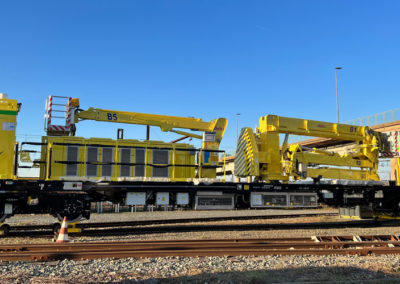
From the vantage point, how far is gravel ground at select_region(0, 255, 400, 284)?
564 cm

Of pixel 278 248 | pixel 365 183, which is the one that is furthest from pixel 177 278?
pixel 365 183

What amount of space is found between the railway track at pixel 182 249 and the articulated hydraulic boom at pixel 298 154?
4225 mm

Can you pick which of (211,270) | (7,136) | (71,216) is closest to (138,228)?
(71,216)

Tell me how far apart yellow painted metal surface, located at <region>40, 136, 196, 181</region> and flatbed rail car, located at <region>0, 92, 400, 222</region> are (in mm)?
32

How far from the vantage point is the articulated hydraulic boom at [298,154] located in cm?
1283

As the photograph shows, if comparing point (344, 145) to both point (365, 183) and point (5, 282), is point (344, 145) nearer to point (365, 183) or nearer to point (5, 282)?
point (365, 183)

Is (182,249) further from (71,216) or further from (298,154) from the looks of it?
(298,154)

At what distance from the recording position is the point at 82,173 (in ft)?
37.2

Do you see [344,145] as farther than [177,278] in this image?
Yes

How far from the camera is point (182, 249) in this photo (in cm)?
821

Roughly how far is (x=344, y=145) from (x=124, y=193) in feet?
63.1

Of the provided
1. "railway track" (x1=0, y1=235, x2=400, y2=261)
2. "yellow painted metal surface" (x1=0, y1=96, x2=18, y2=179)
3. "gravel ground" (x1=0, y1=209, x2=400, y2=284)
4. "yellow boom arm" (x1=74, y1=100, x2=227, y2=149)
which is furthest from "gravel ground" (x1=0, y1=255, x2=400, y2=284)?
"yellow boom arm" (x1=74, y1=100, x2=227, y2=149)

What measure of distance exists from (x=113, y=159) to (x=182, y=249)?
489 centimetres

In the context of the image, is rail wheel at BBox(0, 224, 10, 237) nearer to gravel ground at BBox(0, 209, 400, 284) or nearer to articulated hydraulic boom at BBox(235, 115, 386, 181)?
gravel ground at BBox(0, 209, 400, 284)
